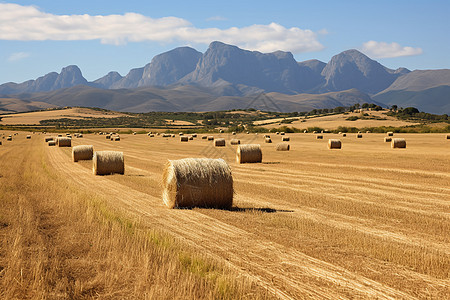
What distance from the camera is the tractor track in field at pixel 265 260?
6945 mm

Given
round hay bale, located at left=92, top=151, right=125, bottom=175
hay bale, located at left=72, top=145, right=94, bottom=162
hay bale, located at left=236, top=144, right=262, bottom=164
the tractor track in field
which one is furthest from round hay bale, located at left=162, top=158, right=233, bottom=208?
hay bale, located at left=72, top=145, right=94, bottom=162

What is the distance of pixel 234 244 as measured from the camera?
31.4 ft

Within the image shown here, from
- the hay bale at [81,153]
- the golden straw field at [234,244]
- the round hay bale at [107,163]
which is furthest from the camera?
the hay bale at [81,153]

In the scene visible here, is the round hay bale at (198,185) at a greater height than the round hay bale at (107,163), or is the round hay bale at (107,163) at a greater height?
the round hay bale at (198,185)

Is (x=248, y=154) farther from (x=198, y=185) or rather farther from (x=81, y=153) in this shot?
(x=198, y=185)

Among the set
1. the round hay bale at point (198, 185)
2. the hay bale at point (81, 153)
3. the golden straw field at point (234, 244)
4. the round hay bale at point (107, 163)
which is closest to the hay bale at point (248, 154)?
the round hay bale at point (107, 163)

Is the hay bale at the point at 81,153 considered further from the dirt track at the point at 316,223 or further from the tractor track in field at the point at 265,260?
the tractor track in field at the point at 265,260

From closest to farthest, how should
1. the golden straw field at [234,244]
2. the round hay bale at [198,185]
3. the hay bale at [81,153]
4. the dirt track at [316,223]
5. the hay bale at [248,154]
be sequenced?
1. the golden straw field at [234,244]
2. the dirt track at [316,223]
3. the round hay bale at [198,185]
4. the hay bale at [248,154]
5. the hay bale at [81,153]

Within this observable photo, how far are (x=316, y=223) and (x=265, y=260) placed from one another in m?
3.51

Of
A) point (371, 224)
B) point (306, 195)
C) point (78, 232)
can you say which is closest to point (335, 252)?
point (371, 224)

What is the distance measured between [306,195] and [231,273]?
9425 millimetres

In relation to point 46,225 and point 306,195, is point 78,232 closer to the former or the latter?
point 46,225

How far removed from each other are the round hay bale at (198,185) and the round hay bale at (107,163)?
10.7 meters

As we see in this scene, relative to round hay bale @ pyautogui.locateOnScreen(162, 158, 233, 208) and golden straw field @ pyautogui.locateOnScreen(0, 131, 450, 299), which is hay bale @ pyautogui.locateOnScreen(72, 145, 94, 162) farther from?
round hay bale @ pyautogui.locateOnScreen(162, 158, 233, 208)
